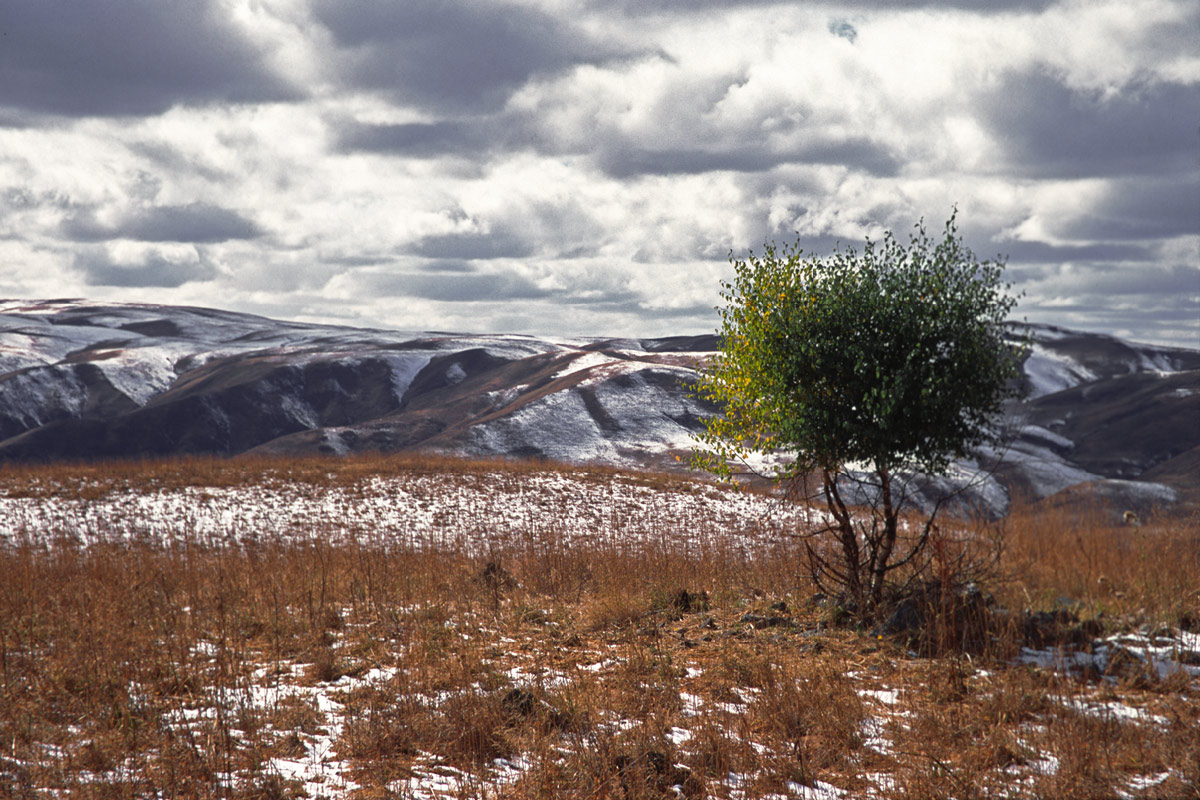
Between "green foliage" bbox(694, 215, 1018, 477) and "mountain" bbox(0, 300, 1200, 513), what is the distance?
53076mm

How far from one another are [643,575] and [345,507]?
16474 mm

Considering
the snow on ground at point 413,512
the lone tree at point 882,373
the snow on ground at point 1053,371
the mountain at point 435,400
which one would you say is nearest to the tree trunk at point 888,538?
the lone tree at point 882,373

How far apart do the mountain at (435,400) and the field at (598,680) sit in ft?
168

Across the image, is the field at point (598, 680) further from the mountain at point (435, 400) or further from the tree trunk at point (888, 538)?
the mountain at point (435, 400)

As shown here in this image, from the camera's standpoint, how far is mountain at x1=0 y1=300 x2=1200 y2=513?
78000mm

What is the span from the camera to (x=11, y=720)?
6.96 meters

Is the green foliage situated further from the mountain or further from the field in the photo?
the mountain

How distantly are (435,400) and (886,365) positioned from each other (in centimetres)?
11445

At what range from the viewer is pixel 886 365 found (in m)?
9.81

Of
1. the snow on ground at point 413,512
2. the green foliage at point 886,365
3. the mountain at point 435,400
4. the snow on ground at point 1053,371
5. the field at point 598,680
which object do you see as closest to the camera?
the field at point 598,680

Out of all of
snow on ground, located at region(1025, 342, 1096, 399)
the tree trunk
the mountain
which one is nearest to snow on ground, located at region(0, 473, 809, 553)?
the tree trunk

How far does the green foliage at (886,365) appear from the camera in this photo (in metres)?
9.61

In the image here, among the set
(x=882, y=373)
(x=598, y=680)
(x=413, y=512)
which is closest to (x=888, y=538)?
(x=882, y=373)

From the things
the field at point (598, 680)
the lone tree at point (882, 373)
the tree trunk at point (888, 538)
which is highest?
the lone tree at point (882, 373)
